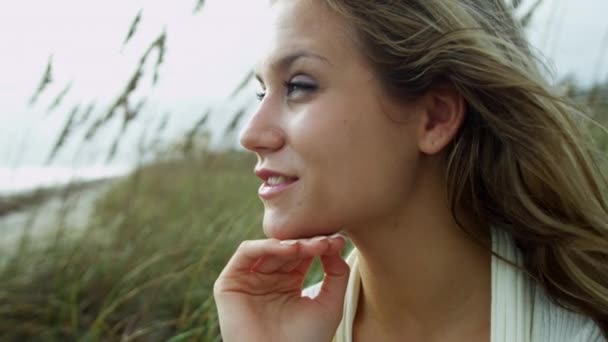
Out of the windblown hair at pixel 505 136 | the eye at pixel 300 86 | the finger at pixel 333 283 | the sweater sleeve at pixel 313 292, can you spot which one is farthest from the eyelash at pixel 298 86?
the sweater sleeve at pixel 313 292

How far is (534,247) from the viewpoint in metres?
2.15

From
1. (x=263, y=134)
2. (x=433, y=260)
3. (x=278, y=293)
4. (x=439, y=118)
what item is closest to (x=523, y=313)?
(x=433, y=260)

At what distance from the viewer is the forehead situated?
6.69 ft

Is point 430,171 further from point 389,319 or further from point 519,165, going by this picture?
point 389,319

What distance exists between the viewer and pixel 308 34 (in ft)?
6.73

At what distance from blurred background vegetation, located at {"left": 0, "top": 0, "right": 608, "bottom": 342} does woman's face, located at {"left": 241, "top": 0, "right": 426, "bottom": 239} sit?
0.84 m

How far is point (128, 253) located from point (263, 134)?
1.83 meters

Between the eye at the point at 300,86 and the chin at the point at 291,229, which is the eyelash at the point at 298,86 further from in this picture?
the chin at the point at 291,229

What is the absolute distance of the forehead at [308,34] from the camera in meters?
2.04

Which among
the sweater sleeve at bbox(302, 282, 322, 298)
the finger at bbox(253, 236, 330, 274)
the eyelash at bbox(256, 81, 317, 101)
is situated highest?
the eyelash at bbox(256, 81, 317, 101)

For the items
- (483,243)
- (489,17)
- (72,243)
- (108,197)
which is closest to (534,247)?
(483,243)

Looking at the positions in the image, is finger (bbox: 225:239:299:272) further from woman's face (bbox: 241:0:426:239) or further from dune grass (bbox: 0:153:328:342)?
dune grass (bbox: 0:153:328:342)

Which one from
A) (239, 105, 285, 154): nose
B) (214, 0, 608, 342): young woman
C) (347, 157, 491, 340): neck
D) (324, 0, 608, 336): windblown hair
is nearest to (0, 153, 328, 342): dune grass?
(214, 0, 608, 342): young woman

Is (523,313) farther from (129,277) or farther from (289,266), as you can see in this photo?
(129,277)
